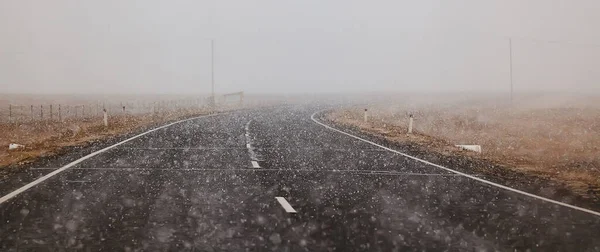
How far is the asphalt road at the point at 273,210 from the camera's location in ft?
22.0

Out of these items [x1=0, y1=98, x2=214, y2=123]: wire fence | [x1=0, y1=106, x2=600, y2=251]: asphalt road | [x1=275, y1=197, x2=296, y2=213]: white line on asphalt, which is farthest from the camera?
[x1=0, y1=98, x2=214, y2=123]: wire fence

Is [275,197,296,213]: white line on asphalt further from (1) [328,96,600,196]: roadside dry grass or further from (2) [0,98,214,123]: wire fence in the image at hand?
(2) [0,98,214,123]: wire fence

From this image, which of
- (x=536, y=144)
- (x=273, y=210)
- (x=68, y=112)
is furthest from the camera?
(x=68, y=112)

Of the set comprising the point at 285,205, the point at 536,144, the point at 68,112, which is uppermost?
the point at 68,112

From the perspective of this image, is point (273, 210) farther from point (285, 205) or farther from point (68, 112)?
point (68, 112)

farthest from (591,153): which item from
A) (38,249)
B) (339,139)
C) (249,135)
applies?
(38,249)

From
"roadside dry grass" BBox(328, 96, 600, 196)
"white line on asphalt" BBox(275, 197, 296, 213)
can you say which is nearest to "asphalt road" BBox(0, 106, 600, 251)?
"white line on asphalt" BBox(275, 197, 296, 213)

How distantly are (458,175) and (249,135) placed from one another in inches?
491

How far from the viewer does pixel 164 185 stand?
1100 centimetres

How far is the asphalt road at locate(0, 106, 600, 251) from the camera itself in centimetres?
670

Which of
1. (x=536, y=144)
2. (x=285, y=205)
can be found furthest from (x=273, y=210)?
(x=536, y=144)

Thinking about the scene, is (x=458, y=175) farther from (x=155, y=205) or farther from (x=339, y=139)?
(x=339, y=139)

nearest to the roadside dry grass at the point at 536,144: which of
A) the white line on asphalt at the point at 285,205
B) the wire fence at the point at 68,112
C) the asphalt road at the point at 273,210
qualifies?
the asphalt road at the point at 273,210

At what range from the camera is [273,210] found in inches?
336
